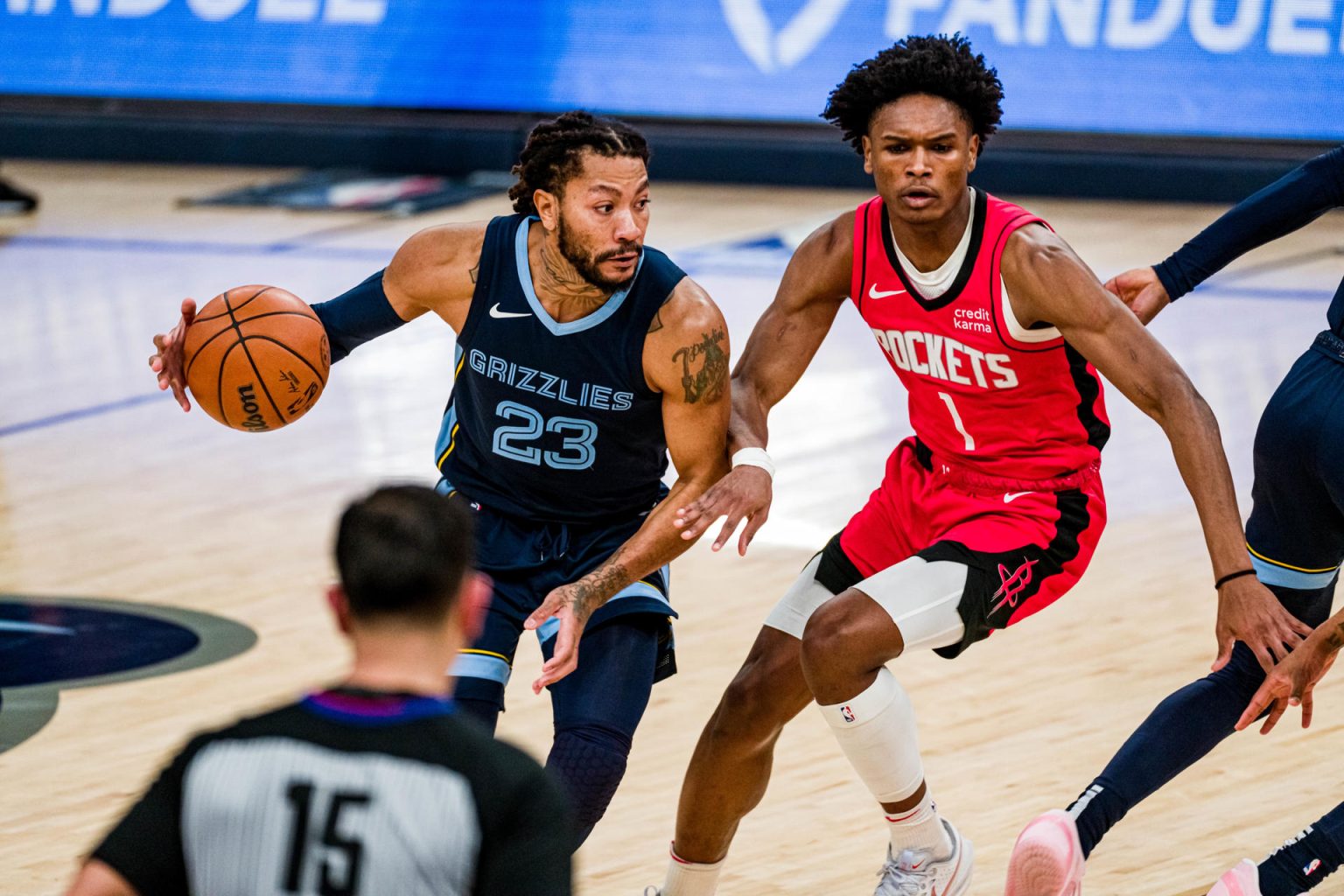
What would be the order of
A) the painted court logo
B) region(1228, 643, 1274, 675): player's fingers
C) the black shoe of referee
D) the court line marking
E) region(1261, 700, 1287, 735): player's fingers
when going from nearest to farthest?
region(1228, 643, 1274, 675): player's fingers → region(1261, 700, 1287, 735): player's fingers → the painted court logo → the court line marking → the black shoe of referee

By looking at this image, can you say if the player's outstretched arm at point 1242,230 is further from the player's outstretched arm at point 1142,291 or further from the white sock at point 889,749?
the white sock at point 889,749

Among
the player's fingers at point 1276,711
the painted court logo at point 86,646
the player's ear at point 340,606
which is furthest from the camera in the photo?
the painted court logo at point 86,646

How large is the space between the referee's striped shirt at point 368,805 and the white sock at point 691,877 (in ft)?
6.58

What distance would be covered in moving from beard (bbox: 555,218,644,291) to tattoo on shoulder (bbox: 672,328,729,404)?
18 centimetres

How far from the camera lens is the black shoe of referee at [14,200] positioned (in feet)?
43.0

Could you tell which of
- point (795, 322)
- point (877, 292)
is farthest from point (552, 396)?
point (877, 292)

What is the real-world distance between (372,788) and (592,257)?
1.97 meters

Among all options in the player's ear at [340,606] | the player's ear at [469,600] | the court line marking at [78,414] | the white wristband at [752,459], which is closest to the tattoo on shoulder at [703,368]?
the white wristband at [752,459]

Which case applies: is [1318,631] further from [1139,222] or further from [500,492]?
[1139,222]

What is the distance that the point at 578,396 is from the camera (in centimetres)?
405

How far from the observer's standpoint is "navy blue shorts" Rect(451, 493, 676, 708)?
13.3ft

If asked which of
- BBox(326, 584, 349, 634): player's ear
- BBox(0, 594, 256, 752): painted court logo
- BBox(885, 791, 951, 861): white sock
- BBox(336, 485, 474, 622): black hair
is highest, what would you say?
BBox(336, 485, 474, 622): black hair

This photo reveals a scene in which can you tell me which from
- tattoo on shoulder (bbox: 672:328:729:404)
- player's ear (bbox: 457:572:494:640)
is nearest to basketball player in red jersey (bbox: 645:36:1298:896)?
tattoo on shoulder (bbox: 672:328:729:404)

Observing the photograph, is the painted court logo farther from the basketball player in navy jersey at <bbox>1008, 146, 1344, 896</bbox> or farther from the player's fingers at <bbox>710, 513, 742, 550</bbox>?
the basketball player in navy jersey at <bbox>1008, 146, 1344, 896</bbox>
